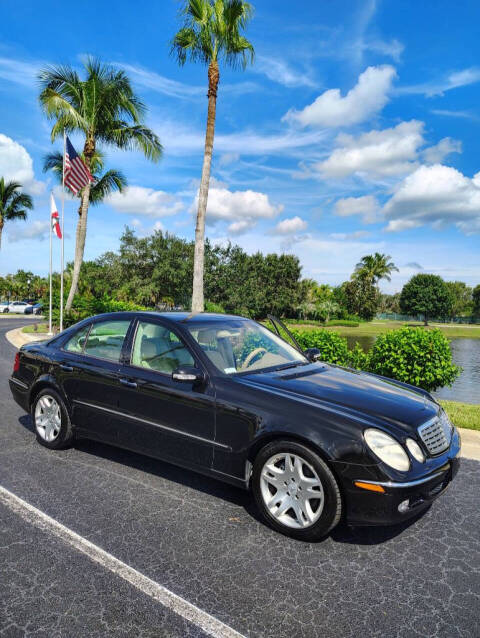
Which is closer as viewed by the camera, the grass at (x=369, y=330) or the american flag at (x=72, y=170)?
the american flag at (x=72, y=170)

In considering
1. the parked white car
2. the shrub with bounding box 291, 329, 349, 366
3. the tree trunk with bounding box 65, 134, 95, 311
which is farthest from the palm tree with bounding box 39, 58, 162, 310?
the parked white car

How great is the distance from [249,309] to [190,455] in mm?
43448

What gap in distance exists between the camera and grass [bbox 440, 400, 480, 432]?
6.07 m

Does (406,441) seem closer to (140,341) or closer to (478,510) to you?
(478,510)

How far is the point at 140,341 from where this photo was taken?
4305 millimetres

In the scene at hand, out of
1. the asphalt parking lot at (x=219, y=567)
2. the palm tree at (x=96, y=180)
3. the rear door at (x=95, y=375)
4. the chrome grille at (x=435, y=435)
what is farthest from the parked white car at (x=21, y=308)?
the chrome grille at (x=435, y=435)

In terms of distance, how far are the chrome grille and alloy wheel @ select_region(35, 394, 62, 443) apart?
3564mm

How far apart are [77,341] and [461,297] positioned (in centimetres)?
13656

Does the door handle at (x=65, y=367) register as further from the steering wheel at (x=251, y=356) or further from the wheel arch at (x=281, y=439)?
the wheel arch at (x=281, y=439)

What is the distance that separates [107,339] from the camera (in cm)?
462

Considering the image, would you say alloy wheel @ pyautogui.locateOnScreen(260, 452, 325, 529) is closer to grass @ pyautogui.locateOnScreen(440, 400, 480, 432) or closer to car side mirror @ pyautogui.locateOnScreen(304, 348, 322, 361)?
car side mirror @ pyautogui.locateOnScreen(304, 348, 322, 361)

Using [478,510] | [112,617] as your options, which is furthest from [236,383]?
[478,510]

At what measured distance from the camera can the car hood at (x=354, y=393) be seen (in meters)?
3.23

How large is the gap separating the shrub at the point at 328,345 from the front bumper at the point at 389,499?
587 centimetres
